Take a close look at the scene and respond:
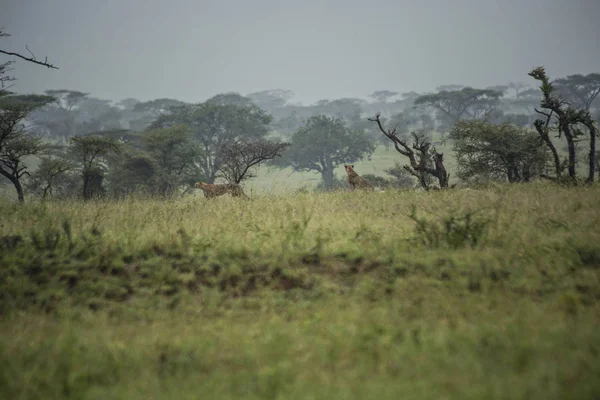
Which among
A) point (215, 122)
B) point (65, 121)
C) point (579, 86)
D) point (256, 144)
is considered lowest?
point (256, 144)

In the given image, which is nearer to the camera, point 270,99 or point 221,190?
point 221,190

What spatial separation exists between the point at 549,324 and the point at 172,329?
390 cm

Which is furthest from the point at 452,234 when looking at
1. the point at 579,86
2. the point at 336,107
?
the point at 336,107

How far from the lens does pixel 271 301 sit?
5230 millimetres

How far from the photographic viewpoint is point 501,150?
18.2 metres

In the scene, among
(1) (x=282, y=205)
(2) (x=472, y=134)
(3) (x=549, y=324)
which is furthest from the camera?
(2) (x=472, y=134)

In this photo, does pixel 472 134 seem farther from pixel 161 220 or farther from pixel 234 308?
pixel 234 308

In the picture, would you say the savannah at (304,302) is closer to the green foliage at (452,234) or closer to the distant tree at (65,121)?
Answer: the green foliage at (452,234)

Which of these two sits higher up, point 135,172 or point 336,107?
point 336,107

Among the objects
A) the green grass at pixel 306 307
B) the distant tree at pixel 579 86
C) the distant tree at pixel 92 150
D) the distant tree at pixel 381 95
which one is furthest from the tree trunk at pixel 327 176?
the distant tree at pixel 381 95

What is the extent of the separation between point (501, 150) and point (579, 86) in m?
47.3

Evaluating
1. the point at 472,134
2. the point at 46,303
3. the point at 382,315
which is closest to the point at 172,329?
the point at 46,303

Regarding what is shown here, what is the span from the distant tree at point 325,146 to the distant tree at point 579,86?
28660 millimetres

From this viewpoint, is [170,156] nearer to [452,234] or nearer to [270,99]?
[452,234]
